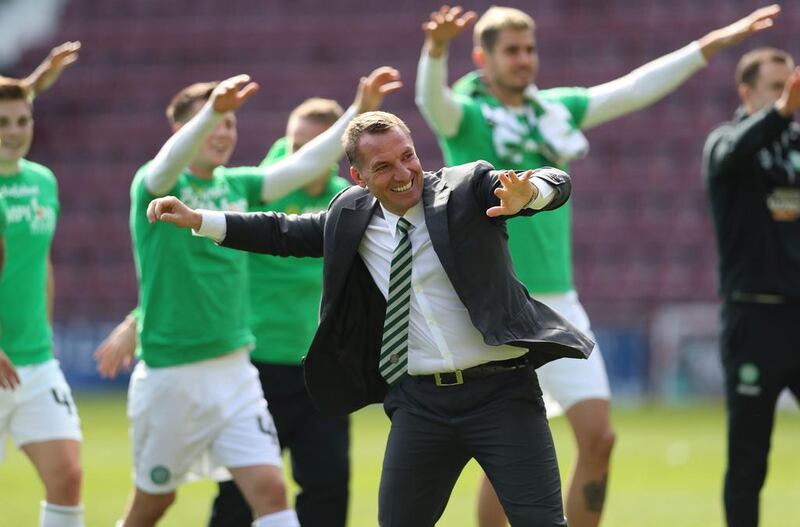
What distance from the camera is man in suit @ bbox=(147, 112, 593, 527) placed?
552 centimetres

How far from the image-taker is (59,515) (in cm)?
707

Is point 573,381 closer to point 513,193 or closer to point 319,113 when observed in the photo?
point 319,113

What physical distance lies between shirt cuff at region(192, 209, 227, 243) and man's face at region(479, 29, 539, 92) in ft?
8.42

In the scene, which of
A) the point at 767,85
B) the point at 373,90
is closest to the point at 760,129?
the point at 767,85

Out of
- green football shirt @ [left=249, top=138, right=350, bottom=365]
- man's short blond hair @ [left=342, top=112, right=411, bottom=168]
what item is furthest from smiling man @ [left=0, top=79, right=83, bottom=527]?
man's short blond hair @ [left=342, top=112, right=411, bottom=168]

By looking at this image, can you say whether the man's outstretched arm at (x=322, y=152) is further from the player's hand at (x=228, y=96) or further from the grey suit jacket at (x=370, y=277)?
the grey suit jacket at (x=370, y=277)

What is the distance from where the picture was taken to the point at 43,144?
27.9 metres

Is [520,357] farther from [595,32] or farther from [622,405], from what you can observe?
[595,32]

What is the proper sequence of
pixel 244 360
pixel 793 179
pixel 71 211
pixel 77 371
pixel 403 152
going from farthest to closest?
pixel 71 211, pixel 77 371, pixel 793 179, pixel 244 360, pixel 403 152

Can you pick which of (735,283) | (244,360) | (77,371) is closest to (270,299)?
(244,360)

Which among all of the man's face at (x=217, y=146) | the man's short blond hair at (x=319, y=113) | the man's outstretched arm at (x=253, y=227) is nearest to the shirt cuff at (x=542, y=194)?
the man's outstretched arm at (x=253, y=227)

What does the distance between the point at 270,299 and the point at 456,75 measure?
18.6 metres

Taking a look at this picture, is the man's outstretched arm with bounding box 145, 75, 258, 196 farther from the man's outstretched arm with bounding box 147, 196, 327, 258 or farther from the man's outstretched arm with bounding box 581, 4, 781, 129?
the man's outstretched arm with bounding box 581, 4, 781, 129

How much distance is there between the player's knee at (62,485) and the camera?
7.05m
